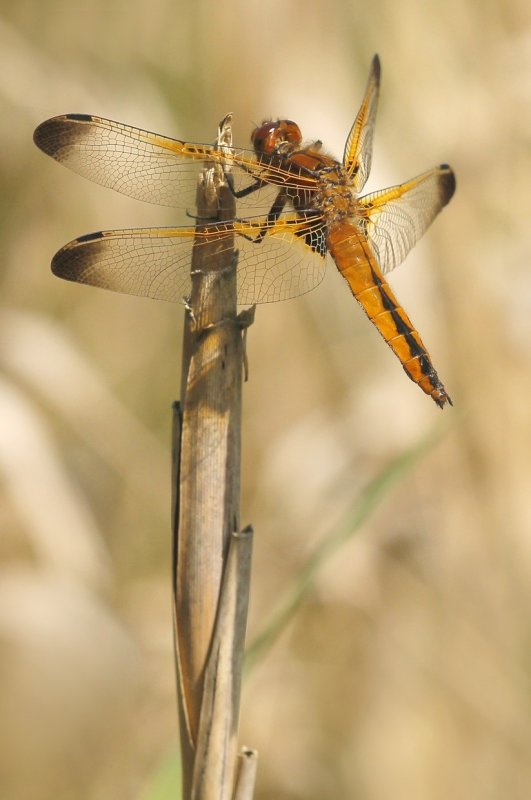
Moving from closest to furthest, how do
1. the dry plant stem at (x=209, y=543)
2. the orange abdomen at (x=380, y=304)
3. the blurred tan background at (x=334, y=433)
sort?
the dry plant stem at (x=209, y=543) < the orange abdomen at (x=380, y=304) < the blurred tan background at (x=334, y=433)

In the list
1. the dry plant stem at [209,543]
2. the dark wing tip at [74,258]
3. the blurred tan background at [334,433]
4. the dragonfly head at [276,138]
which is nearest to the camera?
the dry plant stem at [209,543]

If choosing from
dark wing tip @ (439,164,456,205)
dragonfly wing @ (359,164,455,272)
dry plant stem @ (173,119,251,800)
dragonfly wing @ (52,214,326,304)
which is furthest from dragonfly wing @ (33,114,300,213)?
dry plant stem @ (173,119,251,800)

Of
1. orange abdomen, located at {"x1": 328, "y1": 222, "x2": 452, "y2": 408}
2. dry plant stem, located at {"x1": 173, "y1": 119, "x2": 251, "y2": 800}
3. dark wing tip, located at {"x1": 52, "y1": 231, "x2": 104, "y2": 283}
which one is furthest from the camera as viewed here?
orange abdomen, located at {"x1": 328, "y1": 222, "x2": 452, "y2": 408}

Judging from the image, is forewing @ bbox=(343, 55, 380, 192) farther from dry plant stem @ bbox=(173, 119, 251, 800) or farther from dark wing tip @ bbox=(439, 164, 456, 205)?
dry plant stem @ bbox=(173, 119, 251, 800)

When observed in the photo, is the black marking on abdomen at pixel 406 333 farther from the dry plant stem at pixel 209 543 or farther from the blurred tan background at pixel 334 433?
the blurred tan background at pixel 334 433

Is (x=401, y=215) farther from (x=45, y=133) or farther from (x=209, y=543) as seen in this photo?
(x=209, y=543)

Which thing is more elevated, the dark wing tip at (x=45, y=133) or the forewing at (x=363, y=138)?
the forewing at (x=363, y=138)

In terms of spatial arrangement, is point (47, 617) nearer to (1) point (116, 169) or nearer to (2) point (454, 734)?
(1) point (116, 169)

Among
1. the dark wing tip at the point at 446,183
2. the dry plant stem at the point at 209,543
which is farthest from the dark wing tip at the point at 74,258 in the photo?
the dark wing tip at the point at 446,183

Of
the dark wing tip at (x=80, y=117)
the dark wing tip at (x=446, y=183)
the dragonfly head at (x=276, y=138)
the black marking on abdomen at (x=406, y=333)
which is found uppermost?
the dragonfly head at (x=276, y=138)

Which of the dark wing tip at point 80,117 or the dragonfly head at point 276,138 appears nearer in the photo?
the dark wing tip at point 80,117
